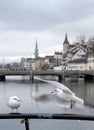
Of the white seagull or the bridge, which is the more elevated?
the white seagull

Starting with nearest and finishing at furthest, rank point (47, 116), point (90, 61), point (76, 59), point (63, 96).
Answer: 1. point (47, 116)
2. point (63, 96)
3. point (90, 61)
4. point (76, 59)

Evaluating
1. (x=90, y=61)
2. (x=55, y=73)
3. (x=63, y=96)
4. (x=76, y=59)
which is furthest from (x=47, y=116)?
(x=76, y=59)

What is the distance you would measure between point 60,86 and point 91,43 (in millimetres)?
101222

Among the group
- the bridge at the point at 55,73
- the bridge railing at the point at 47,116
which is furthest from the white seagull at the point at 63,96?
the bridge at the point at 55,73

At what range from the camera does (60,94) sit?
6.39m

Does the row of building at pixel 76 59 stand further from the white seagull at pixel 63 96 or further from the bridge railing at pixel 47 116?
the bridge railing at pixel 47 116

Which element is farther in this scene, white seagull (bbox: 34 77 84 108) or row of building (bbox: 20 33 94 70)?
row of building (bbox: 20 33 94 70)

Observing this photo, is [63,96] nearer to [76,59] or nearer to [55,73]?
[55,73]

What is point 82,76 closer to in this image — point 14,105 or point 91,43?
point 91,43
